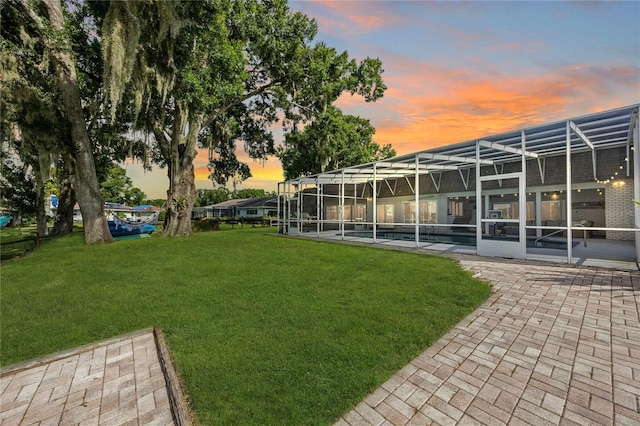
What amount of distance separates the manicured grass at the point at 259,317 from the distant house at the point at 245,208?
918 inches

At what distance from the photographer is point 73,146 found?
37.0 feet

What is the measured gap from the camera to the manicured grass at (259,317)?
233cm

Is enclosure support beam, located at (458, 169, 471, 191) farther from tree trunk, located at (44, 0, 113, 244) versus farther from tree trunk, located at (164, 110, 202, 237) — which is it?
tree trunk, located at (44, 0, 113, 244)

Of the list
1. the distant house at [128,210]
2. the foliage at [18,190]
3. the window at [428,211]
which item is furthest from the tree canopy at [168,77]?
the distant house at [128,210]

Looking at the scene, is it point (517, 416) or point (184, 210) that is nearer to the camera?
point (517, 416)

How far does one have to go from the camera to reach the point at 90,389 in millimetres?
2465

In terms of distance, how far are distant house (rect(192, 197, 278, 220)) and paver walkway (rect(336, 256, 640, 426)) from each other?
28.2m

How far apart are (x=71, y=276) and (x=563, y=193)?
17.8 m

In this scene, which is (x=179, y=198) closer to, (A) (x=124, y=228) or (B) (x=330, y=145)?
(B) (x=330, y=145)

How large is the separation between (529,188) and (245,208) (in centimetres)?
2775

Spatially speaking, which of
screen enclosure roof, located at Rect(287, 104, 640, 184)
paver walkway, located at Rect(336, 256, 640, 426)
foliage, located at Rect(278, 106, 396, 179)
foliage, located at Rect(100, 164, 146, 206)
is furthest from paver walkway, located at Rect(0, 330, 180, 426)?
foliage, located at Rect(100, 164, 146, 206)

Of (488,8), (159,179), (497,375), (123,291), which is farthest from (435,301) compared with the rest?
(159,179)

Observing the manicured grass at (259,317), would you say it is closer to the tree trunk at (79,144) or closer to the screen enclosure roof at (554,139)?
the tree trunk at (79,144)

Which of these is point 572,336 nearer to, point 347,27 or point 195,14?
point 347,27
